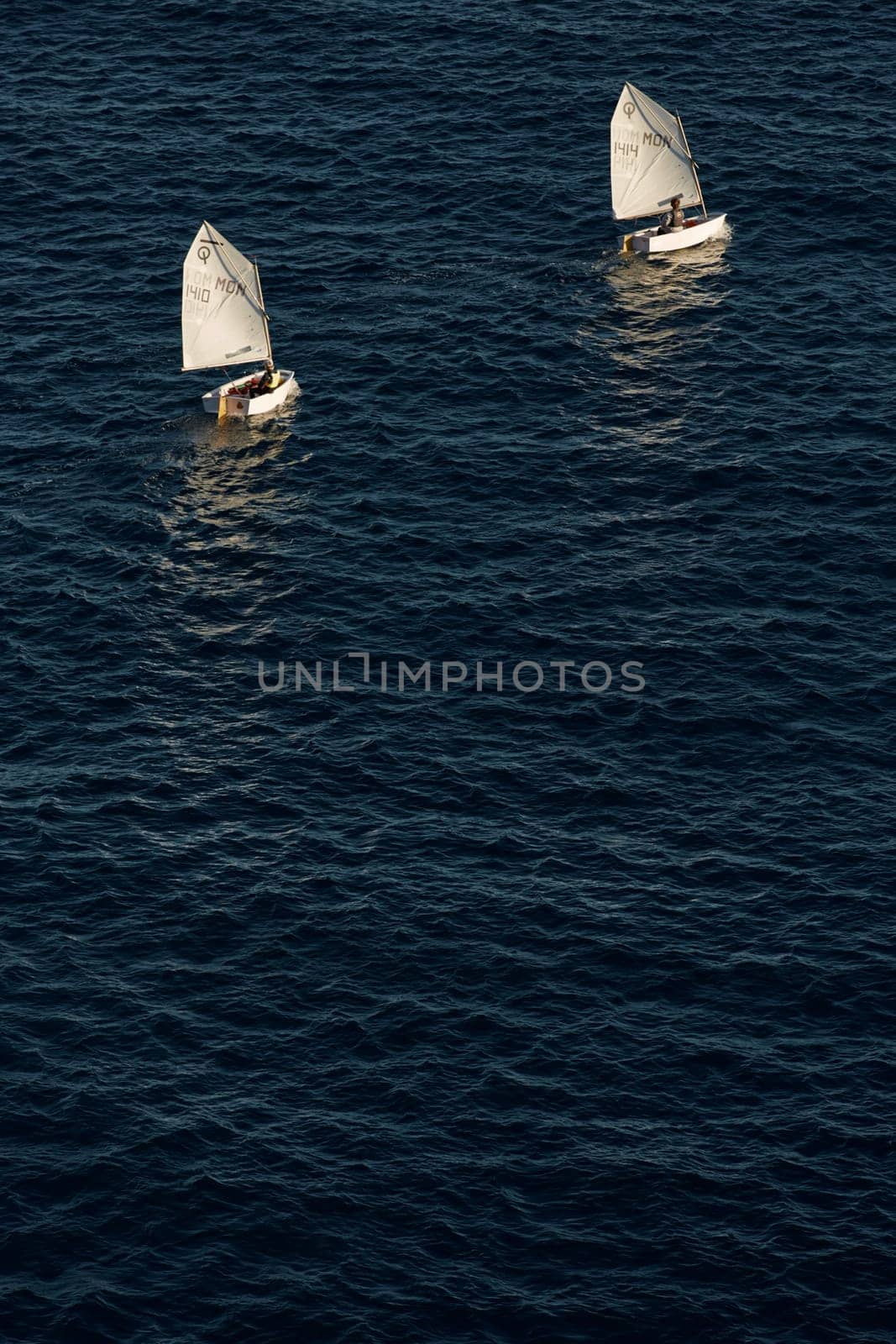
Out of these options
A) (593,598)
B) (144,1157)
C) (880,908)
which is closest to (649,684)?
(593,598)

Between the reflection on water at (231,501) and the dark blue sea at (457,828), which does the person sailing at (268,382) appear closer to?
the reflection on water at (231,501)

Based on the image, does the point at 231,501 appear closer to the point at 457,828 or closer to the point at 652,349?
the point at 652,349

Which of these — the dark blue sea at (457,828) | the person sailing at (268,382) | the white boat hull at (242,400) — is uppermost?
the person sailing at (268,382)

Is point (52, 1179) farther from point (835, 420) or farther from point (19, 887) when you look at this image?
point (835, 420)

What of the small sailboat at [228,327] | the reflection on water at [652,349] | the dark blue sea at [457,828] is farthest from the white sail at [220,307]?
the reflection on water at [652,349]

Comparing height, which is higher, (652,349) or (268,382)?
(652,349)

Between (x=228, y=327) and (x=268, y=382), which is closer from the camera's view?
(x=228, y=327)

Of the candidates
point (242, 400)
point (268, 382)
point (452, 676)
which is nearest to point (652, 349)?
point (268, 382)
